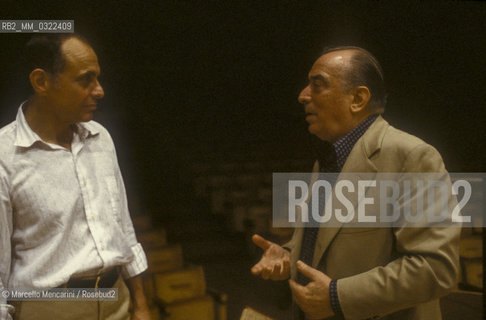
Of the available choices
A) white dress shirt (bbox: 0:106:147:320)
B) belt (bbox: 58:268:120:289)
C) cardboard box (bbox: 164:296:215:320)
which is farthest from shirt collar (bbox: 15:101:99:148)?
cardboard box (bbox: 164:296:215:320)

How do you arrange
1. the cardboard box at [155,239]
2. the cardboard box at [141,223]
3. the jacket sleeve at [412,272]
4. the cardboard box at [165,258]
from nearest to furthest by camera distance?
1. the jacket sleeve at [412,272]
2. the cardboard box at [141,223]
3. the cardboard box at [155,239]
4. the cardboard box at [165,258]

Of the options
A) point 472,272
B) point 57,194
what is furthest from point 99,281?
point 472,272

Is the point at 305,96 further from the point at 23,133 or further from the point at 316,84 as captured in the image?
the point at 23,133

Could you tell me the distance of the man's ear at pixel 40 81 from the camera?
1178mm

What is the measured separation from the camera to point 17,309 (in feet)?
3.84

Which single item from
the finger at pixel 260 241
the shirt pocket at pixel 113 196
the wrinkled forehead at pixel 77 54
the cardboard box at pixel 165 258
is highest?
the wrinkled forehead at pixel 77 54

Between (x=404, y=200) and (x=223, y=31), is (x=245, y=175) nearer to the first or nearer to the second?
(x=223, y=31)

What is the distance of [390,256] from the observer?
111 centimetres

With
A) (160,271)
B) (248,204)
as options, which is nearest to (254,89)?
(248,204)

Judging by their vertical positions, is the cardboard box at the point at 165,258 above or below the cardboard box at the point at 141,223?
below

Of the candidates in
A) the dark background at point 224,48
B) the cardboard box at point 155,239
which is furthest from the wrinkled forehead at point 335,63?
the cardboard box at point 155,239

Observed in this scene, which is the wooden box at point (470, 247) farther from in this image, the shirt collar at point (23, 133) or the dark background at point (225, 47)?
the shirt collar at point (23, 133)

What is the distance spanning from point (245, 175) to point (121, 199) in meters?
0.57

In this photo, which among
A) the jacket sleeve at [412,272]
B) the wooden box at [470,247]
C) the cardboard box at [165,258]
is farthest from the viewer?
the wooden box at [470,247]
